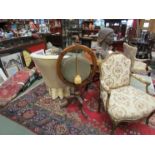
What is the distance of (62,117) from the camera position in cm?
222

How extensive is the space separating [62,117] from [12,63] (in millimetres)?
1940

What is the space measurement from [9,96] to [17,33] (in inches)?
80.8

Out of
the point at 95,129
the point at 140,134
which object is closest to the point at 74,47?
the point at 95,129

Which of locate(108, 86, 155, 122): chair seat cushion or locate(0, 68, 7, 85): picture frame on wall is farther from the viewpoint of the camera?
locate(0, 68, 7, 85): picture frame on wall

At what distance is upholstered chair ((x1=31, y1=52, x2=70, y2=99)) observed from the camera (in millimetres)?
2092

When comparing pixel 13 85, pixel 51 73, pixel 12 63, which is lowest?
pixel 13 85

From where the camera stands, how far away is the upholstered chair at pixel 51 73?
2.09m

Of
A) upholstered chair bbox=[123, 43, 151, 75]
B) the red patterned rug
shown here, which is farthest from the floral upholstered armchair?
upholstered chair bbox=[123, 43, 151, 75]

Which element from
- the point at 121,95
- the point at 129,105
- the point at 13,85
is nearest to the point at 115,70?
the point at 121,95

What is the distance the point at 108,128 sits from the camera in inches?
78.7

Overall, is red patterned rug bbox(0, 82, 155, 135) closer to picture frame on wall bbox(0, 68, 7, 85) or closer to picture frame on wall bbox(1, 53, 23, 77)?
picture frame on wall bbox(0, 68, 7, 85)

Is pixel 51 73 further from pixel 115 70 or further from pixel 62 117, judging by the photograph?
pixel 115 70

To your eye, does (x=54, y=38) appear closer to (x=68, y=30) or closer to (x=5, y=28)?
(x=68, y=30)

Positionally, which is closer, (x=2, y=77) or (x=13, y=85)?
(x=13, y=85)
